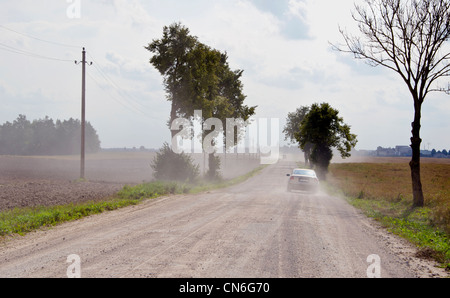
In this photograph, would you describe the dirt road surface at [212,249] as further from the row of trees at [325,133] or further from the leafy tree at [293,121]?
the leafy tree at [293,121]

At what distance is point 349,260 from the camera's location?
709cm

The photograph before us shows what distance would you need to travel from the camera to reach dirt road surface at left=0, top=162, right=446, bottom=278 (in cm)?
621

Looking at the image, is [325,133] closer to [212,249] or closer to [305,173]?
[305,173]

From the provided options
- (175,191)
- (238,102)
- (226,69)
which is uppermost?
(226,69)

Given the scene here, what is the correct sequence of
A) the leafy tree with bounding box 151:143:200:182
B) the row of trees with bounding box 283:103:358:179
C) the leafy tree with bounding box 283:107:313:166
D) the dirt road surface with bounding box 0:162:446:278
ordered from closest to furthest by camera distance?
1. the dirt road surface with bounding box 0:162:446:278
2. the leafy tree with bounding box 151:143:200:182
3. the row of trees with bounding box 283:103:358:179
4. the leafy tree with bounding box 283:107:313:166

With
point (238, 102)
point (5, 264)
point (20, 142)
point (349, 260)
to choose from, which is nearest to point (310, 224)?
point (349, 260)

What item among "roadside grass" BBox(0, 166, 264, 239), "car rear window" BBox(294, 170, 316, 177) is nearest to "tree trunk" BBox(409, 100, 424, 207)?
"car rear window" BBox(294, 170, 316, 177)

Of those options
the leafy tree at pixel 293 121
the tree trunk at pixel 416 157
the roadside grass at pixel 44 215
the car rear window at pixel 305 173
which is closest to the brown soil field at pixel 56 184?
the roadside grass at pixel 44 215

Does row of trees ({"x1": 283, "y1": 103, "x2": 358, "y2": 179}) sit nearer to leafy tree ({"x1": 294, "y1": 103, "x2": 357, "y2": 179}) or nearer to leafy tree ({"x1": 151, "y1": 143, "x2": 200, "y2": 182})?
leafy tree ({"x1": 294, "y1": 103, "x2": 357, "y2": 179})

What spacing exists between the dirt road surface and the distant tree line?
145 metres

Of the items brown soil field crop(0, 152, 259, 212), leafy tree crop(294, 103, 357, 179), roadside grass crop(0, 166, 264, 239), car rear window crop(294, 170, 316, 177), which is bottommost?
brown soil field crop(0, 152, 259, 212)
